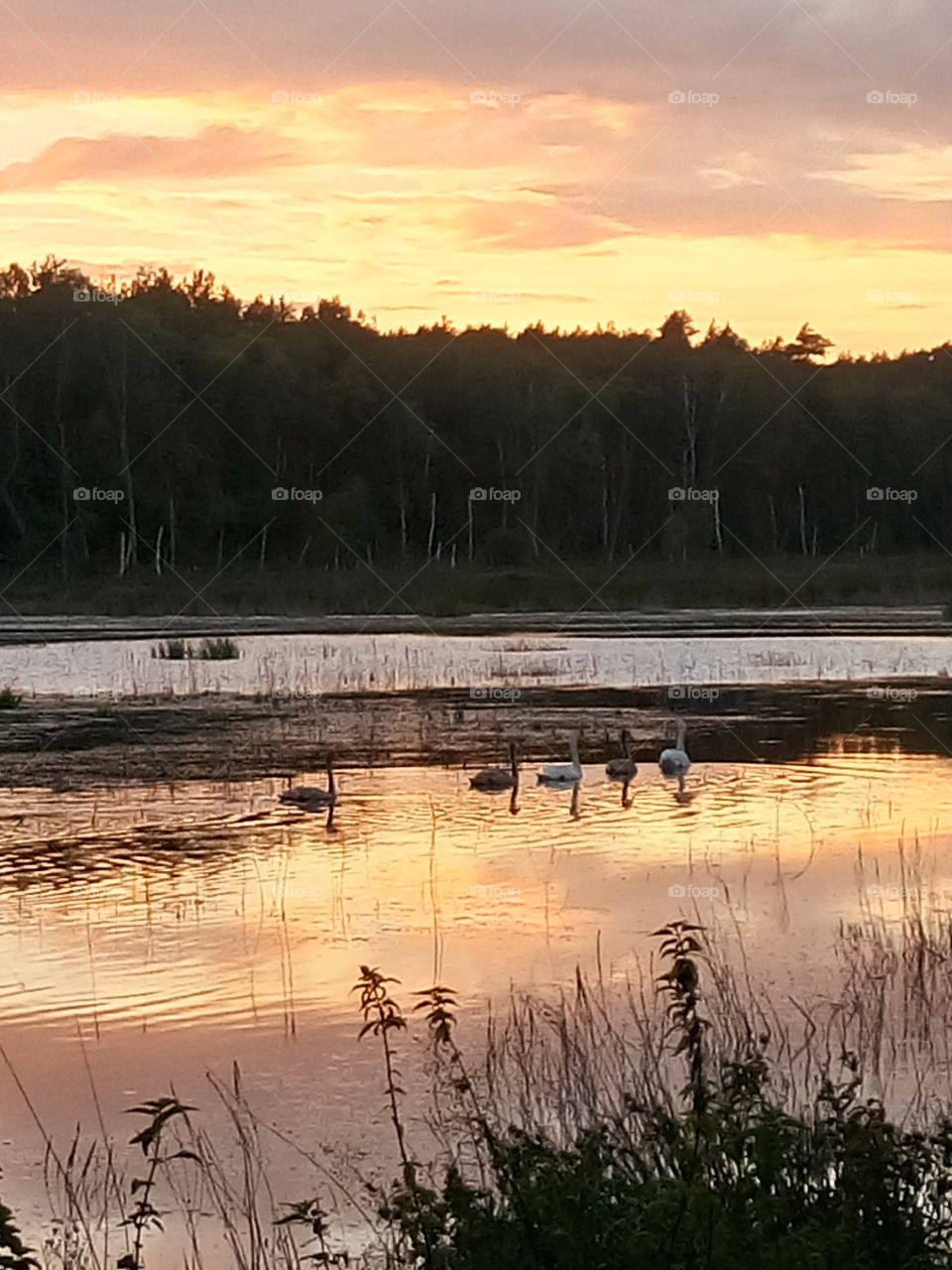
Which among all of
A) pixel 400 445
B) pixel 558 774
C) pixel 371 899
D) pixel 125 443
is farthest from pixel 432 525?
pixel 371 899

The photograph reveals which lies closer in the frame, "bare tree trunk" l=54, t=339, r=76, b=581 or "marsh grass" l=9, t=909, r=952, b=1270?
"marsh grass" l=9, t=909, r=952, b=1270

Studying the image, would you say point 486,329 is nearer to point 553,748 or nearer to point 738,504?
point 738,504

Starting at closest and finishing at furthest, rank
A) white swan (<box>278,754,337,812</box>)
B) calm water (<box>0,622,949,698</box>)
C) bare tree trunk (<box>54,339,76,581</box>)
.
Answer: white swan (<box>278,754,337,812</box>) → calm water (<box>0,622,949,698</box>) → bare tree trunk (<box>54,339,76,581</box>)

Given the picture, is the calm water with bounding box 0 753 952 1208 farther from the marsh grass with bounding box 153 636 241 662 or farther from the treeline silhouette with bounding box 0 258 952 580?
the treeline silhouette with bounding box 0 258 952 580

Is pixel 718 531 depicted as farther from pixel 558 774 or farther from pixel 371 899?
pixel 371 899

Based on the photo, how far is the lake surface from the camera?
30.8ft

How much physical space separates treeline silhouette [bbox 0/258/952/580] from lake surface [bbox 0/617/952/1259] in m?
41.2

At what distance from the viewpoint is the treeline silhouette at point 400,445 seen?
62625 mm

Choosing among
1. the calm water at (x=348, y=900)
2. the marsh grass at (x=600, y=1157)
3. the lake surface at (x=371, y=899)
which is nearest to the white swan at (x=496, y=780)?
the lake surface at (x=371, y=899)

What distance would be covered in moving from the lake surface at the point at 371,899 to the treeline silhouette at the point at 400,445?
41.2 m

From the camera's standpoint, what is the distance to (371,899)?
13578 mm

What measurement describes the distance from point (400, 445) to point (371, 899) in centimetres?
5650

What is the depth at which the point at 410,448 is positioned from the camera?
70.3 meters

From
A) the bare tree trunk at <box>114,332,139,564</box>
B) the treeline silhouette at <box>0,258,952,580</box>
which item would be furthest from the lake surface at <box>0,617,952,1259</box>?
the treeline silhouette at <box>0,258,952,580</box>
